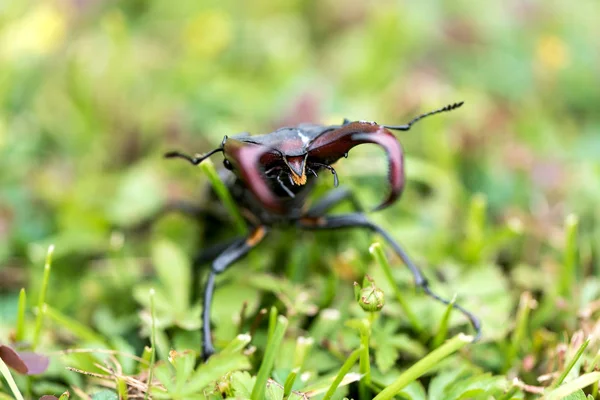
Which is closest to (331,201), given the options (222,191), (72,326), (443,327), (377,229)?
(377,229)

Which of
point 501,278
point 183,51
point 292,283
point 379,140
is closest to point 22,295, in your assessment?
point 292,283

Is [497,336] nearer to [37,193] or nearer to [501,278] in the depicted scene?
[501,278]

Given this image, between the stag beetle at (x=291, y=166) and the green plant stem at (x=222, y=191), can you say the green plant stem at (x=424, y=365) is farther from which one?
the green plant stem at (x=222, y=191)

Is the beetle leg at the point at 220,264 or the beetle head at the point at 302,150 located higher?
the beetle head at the point at 302,150

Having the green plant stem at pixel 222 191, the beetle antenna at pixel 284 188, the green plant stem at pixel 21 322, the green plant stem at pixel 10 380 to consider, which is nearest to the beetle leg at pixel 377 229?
the green plant stem at pixel 222 191

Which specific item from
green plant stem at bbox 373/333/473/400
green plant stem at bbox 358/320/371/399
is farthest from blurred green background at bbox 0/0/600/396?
green plant stem at bbox 358/320/371/399

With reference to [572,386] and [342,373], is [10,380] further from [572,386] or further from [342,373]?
[572,386]
